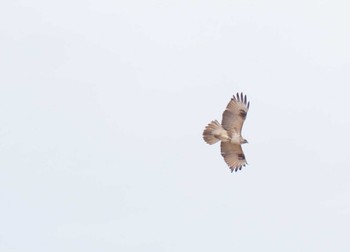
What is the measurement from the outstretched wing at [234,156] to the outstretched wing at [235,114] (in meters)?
1.52

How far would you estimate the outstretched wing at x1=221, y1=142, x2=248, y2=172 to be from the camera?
53.4 m

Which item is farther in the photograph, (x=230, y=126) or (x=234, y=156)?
(x=234, y=156)

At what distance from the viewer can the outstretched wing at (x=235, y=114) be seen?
51469mm

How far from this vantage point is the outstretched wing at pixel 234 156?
53.4 meters

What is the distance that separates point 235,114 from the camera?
5178 centimetres

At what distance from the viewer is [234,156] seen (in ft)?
176

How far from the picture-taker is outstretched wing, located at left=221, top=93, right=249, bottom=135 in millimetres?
51469

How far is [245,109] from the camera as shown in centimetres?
5134

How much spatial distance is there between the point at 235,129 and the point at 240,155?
78.9 inches

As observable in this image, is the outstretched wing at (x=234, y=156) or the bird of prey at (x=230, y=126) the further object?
the outstretched wing at (x=234, y=156)

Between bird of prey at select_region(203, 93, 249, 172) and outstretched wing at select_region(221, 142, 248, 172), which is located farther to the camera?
outstretched wing at select_region(221, 142, 248, 172)

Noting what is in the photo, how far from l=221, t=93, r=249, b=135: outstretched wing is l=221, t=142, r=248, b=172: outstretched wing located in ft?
4.97

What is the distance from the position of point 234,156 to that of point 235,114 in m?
2.96

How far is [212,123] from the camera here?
51844 mm
